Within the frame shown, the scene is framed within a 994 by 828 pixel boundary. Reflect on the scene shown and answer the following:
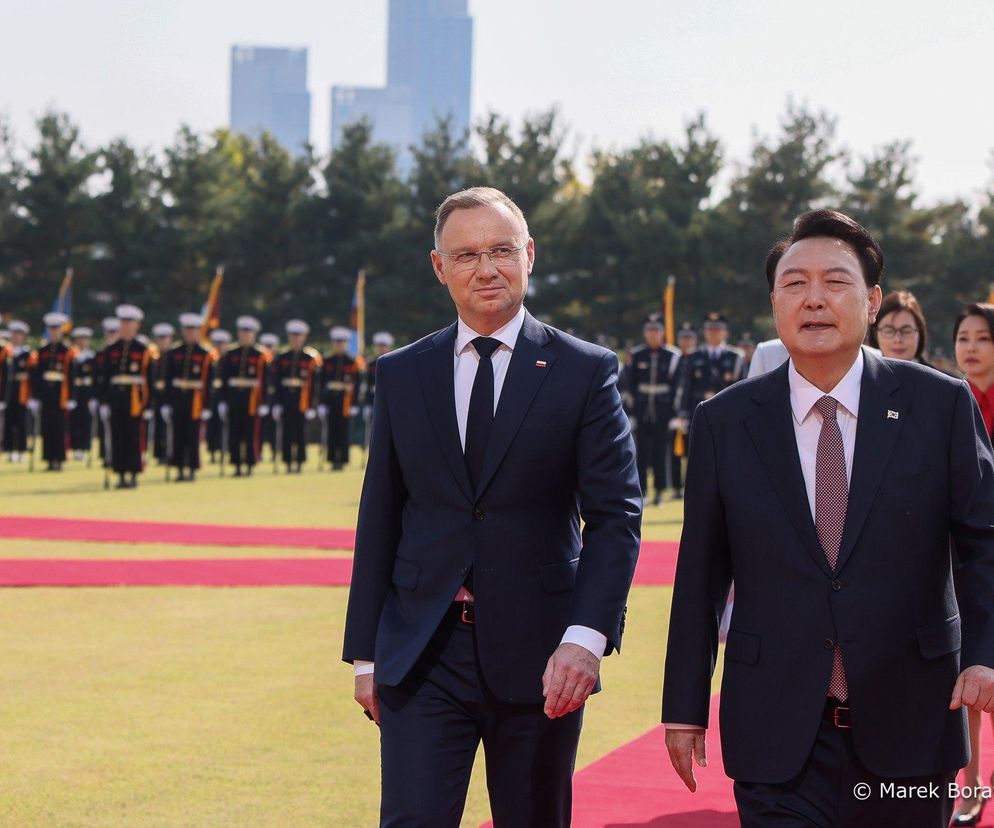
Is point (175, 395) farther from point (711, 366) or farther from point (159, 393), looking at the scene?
point (711, 366)

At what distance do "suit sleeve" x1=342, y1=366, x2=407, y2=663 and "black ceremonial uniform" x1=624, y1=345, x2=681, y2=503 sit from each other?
15.3 meters

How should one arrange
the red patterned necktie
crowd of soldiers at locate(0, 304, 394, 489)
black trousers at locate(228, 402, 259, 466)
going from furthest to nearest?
black trousers at locate(228, 402, 259, 466), crowd of soldiers at locate(0, 304, 394, 489), the red patterned necktie

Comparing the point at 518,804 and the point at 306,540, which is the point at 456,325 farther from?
the point at 306,540

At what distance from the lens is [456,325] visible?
3926 millimetres

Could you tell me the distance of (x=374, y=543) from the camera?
3.79 metres

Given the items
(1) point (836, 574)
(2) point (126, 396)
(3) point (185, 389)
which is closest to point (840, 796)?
(1) point (836, 574)

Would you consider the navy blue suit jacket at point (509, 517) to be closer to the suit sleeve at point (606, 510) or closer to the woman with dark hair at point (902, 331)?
the suit sleeve at point (606, 510)

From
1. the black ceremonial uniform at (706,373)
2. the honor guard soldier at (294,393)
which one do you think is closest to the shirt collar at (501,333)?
the black ceremonial uniform at (706,373)

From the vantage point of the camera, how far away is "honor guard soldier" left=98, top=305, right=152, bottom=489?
65.7 feet

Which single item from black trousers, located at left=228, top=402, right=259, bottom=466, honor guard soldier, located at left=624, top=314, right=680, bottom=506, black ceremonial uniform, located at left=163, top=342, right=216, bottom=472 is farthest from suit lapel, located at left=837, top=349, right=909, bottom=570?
black trousers, located at left=228, top=402, right=259, bottom=466

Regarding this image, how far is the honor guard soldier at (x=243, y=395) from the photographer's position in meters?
23.3

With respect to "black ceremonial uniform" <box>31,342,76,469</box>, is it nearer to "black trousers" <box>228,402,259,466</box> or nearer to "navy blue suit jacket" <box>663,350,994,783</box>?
"black trousers" <box>228,402,259,466</box>

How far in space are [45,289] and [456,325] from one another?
46.1m

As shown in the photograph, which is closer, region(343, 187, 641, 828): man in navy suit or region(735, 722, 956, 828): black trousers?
region(735, 722, 956, 828): black trousers
